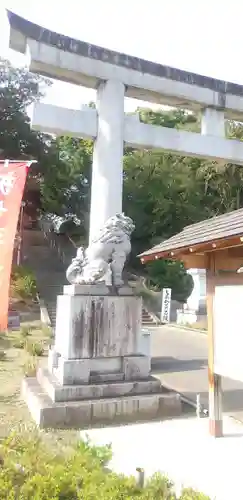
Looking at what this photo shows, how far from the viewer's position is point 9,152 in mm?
23797

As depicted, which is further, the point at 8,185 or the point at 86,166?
the point at 86,166

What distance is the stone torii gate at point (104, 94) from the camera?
26.7ft

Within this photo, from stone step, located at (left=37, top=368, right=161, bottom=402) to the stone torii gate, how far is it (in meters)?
2.99

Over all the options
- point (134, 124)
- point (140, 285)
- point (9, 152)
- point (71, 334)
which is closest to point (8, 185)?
point (71, 334)

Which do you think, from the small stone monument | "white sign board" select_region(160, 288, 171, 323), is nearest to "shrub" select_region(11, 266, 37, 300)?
"white sign board" select_region(160, 288, 171, 323)

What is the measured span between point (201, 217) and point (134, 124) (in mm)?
21471

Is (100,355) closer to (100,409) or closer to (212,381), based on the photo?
(100,409)

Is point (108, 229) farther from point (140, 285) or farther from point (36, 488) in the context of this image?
point (140, 285)

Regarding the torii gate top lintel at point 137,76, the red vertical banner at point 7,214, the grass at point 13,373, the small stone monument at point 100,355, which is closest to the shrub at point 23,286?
the grass at point 13,373

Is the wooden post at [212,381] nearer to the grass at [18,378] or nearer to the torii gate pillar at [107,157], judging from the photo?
the grass at [18,378]

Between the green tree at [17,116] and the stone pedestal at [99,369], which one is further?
the green tree at [17,116]

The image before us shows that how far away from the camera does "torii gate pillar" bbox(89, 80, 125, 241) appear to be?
8164 mm

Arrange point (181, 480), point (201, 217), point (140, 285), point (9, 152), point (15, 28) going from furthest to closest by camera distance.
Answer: point (201, 217), point (140, 285), point (9, 152), point (15, 28), point (181, 480)

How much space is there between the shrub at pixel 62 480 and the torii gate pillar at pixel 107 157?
448cm
